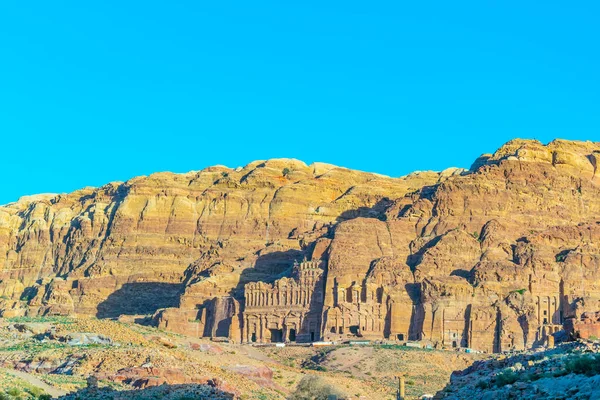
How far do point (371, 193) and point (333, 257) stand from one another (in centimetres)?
3689

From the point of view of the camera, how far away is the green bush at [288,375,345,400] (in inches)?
2891

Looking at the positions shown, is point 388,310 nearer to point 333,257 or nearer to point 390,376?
point 333,257

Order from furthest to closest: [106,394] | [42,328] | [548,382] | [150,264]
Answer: [150,264]
[42,328]
[106,394]
[548,382]

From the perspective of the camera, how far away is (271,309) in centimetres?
12825

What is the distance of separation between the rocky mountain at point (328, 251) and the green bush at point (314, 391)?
30.5 m

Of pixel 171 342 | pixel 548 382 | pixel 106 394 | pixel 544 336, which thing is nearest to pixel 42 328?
pixel 171 342

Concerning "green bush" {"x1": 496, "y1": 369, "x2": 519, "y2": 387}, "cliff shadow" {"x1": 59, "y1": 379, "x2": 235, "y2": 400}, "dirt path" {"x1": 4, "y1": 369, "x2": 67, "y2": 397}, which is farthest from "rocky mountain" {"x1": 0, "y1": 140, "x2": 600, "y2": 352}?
"green bush" {"x1": 496, "y1": 369, "x2": 519, "y2": 387}

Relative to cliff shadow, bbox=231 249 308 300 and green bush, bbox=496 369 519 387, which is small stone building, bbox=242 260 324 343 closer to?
cliff shadow, bbox=231 249 308 300

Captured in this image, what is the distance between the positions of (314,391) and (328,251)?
184 ft

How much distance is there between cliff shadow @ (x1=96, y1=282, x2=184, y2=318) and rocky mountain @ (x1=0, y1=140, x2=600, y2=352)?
17cm

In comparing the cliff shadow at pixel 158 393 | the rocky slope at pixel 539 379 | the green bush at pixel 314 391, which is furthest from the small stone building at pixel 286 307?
the rocky slope at pixel 539 379

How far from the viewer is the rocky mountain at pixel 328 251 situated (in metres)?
120

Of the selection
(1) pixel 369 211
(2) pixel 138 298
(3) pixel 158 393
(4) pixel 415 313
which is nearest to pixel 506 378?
(3) pixel 158 393

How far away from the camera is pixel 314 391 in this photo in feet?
245
